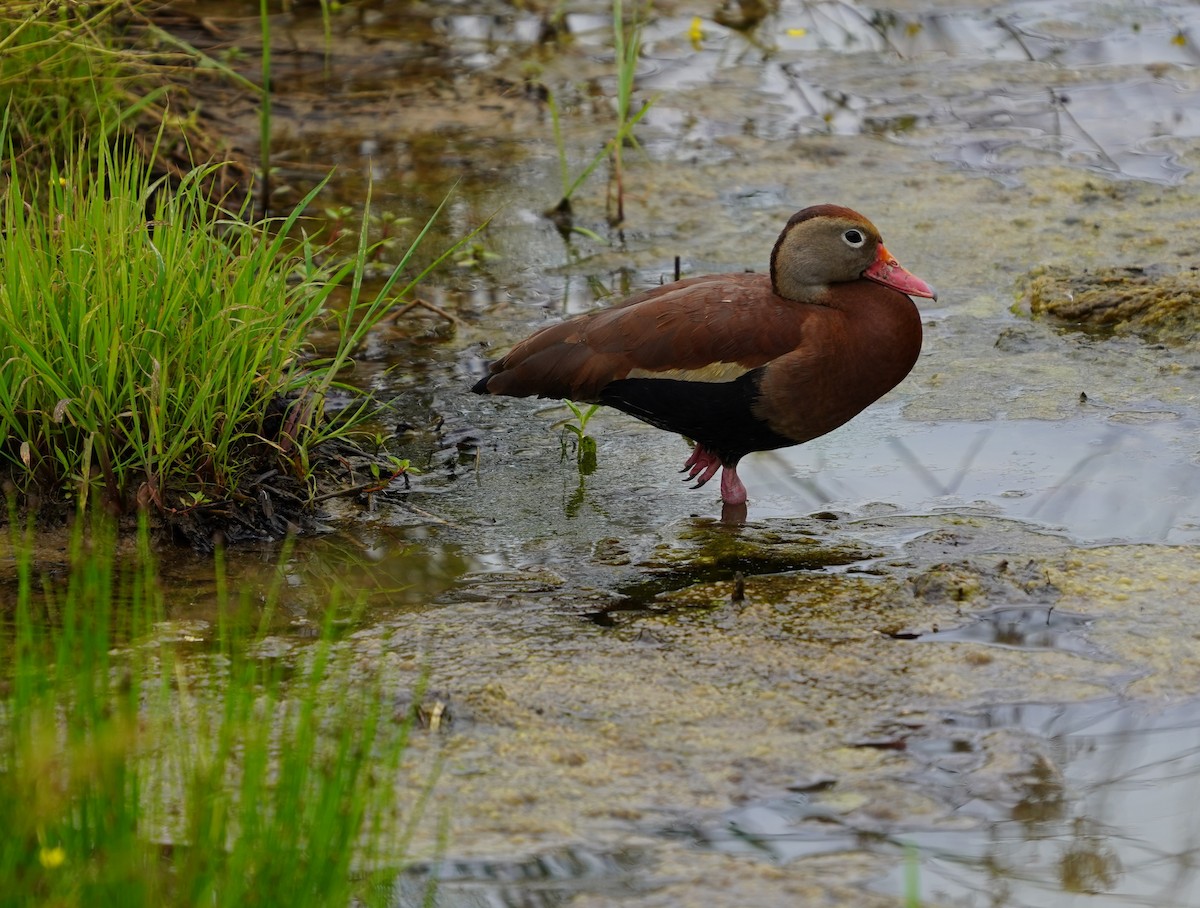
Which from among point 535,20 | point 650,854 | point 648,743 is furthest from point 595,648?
point 535,20

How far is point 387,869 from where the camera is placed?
106 inches

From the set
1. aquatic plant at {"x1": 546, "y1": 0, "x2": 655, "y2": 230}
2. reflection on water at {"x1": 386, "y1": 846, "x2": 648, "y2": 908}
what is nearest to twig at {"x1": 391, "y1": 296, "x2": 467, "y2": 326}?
aquatic plant at {"x1": 546, "y1": 0, "x2": 655, "y2": 230}

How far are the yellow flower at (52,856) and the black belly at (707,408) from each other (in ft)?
8.92

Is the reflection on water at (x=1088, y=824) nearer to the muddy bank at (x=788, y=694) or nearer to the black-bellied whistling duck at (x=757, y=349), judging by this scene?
the muddy bank at (x=788, y=694)

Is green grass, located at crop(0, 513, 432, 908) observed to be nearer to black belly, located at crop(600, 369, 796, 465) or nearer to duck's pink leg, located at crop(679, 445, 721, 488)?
black belly, located at crop(600, 369, 796, 465)

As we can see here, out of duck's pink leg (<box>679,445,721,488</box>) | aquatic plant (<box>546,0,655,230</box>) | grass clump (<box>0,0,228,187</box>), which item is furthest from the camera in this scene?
aquatic plant (<box>546,0,655,230</box>)

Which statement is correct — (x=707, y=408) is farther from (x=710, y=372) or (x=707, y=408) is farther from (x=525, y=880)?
(x=525, y=880)

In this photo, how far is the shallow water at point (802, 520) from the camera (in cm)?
327

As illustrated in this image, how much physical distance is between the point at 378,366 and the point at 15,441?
68.5 inches

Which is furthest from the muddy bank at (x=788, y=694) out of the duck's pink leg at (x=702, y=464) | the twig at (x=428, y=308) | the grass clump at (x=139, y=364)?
the twig at (x=428, y=308)

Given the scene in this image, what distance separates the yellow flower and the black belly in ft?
8.92

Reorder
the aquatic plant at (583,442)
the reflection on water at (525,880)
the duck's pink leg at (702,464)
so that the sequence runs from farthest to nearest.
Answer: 1. the aquatic plant at (583,442)
2. the duck's pink leg at (702,464)
3. the reflection on water at (525,880)

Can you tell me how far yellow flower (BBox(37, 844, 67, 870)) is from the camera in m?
2.50

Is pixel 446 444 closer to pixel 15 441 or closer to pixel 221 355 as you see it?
pixel 221 355
